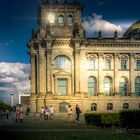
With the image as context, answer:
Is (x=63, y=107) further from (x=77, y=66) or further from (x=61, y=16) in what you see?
(x=61, y=16)

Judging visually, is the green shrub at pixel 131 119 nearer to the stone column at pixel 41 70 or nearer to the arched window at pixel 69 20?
the stone column at pixel 41 70

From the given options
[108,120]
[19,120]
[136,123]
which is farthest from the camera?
[19,120]

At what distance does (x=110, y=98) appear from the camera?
80188 millimetres

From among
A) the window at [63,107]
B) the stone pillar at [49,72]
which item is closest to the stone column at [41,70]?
the stone pillar at [49,72]

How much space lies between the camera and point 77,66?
79062mm

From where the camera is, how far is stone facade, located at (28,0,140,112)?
7825cm

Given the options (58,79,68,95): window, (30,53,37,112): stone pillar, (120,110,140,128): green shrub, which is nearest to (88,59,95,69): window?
(58,79,68,95): window

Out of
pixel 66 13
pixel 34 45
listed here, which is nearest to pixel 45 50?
pixel 34 45

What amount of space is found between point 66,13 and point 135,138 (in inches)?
2247

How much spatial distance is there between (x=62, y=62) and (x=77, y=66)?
2720 millimetres

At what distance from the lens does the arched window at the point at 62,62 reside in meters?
79.6

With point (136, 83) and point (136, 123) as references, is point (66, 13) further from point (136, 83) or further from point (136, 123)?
point (136, 123)

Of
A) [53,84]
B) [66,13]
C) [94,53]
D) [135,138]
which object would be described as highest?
[66,13]

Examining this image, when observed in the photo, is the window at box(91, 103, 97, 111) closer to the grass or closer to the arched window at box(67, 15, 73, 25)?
the arched window at box(67, 15, 73, 25)
